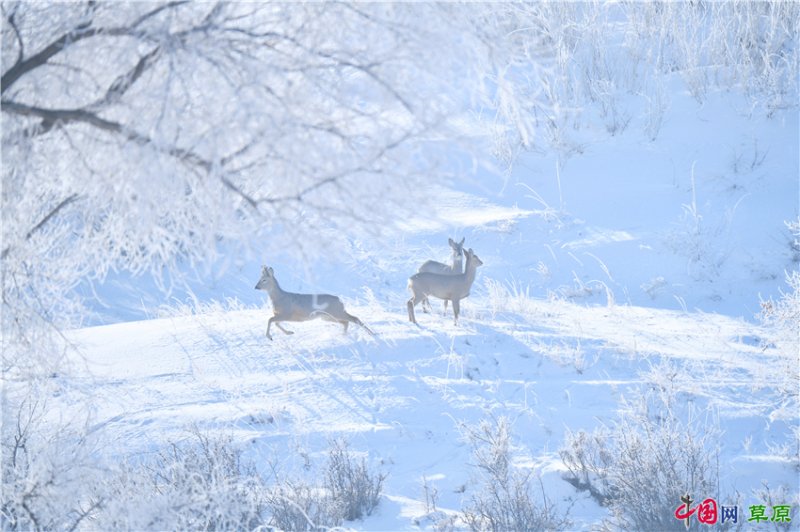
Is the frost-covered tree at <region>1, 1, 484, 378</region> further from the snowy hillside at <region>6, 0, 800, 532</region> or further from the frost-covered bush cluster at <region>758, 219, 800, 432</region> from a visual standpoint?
the frost-covered bush cluster at <region>758, 219, 800, 432</region>

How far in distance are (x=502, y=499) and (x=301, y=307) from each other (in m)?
4.39

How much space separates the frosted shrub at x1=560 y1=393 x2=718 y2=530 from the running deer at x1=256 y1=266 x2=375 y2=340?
143 inches

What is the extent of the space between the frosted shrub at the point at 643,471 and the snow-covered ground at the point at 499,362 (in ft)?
0.42

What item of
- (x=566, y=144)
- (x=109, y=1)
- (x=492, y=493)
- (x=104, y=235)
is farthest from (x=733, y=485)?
(x=566, y=144)

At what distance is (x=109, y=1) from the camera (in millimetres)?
4250

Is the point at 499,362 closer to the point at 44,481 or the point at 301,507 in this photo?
the point at 301,507

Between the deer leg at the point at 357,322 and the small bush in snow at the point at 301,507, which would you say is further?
the deer leg at the point at 357,322

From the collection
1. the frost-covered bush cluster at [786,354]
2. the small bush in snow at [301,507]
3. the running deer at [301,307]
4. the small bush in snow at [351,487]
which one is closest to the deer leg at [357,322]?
the running deer at [301,307]

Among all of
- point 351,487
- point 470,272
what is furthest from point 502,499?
point 470,272

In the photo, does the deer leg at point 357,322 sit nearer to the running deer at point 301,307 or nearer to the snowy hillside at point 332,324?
the running deer at point 301,307

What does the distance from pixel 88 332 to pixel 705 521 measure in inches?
339

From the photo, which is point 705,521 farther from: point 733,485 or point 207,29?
point 207,29

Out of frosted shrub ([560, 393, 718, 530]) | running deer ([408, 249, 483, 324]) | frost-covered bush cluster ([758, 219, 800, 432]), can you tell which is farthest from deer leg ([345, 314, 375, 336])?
frost-covered bush cluster ([758, 219, 800, 432])

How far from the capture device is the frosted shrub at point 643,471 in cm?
645
